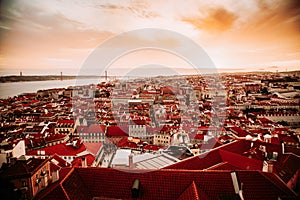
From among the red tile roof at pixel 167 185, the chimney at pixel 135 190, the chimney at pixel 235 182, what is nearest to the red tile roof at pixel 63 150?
the red tile roof at pixel 167 185

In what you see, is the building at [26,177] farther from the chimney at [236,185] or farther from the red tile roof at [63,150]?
the chimney at [236,185]

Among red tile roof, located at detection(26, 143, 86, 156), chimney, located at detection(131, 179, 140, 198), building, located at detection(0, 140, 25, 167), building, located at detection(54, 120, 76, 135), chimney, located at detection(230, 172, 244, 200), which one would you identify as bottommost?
building, located at detection(54, 120, 76, 135)

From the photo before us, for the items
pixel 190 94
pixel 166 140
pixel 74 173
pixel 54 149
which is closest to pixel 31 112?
pixel 54 149

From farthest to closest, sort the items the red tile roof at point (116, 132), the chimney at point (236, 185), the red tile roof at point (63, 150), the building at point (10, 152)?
the red tile roof at point (116, 132)
the red tile roof at point (63, 150)
the building at point (10, 152)
the chimney at point (236, 185)

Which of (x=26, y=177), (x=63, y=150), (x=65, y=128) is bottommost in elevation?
(x=65, y=128)

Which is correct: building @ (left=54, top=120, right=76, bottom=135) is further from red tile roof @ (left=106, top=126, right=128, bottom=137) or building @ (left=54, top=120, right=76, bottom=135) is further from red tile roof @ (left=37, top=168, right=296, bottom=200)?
red tile roof @ (left=37, top=168, right=296, bottom=200)

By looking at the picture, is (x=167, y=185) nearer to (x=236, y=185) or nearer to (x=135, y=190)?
(x=135, y=190)

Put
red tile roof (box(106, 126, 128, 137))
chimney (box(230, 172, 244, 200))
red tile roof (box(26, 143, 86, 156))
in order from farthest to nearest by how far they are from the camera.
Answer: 1. red tile roof (box(106, 126, 128, 137))
2. red tile roof (box(26, 143, 86, 156))
3. chimney (box(230, 172, 244, 200))

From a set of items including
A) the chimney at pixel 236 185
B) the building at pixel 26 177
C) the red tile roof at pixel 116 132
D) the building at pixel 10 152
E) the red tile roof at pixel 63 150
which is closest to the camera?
the chimney at pixel 236 185

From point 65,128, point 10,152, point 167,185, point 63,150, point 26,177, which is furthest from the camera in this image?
A: point 65,128

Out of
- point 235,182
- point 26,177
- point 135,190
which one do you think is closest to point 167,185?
point 135,190

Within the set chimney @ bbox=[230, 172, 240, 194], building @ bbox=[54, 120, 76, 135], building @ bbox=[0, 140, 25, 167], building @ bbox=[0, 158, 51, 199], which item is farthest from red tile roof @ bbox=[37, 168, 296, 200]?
building @ bbox=[54, 120, 76, 135]

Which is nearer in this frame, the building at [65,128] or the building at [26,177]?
the building at [26,177]
